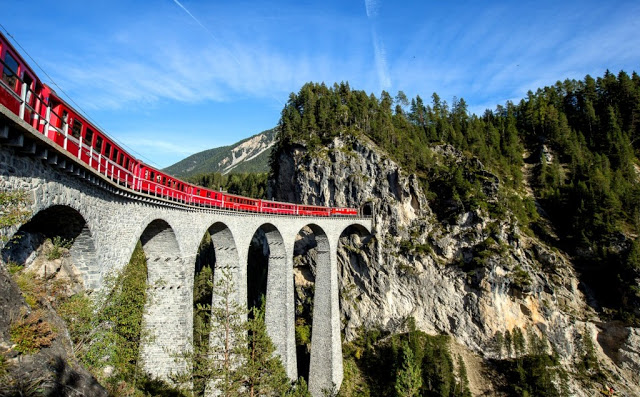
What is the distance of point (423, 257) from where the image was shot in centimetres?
4031

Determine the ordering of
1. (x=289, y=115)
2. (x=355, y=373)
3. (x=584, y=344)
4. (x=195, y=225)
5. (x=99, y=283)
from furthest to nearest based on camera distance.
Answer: (x=289, y=115) → (x=355, y=373) → (x=584, y=344) → (x=195, y=225) → (x=99, y=283)

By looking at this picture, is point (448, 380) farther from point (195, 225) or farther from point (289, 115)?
point (289, 115)

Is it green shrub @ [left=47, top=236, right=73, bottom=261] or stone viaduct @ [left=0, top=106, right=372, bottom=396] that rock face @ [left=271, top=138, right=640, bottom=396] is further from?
green shrub @ [left=47, top=236, right=73, bottom=261]

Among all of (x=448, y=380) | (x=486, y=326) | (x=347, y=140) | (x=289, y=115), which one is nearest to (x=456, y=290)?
(x=486, y=326)

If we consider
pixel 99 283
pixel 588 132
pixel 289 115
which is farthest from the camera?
pixel 588 132

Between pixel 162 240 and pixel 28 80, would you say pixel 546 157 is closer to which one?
pixel 162 240

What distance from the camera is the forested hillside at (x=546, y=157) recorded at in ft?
127

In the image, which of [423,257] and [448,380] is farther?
[423,257]

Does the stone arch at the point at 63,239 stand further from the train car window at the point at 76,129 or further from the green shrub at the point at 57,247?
the train car window at the point at 76,129

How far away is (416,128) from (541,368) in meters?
44.5

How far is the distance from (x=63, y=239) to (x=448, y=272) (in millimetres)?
38233

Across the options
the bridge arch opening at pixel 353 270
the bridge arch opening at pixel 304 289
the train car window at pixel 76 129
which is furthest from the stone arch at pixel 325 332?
the train car window at pixel 76 129

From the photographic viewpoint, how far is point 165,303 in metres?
16.7

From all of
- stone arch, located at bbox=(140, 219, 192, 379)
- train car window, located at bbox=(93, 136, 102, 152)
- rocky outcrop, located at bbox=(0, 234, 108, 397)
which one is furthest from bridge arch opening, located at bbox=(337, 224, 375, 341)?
rocky outcrop, located at bbox=(0, 234, 108, 397)
